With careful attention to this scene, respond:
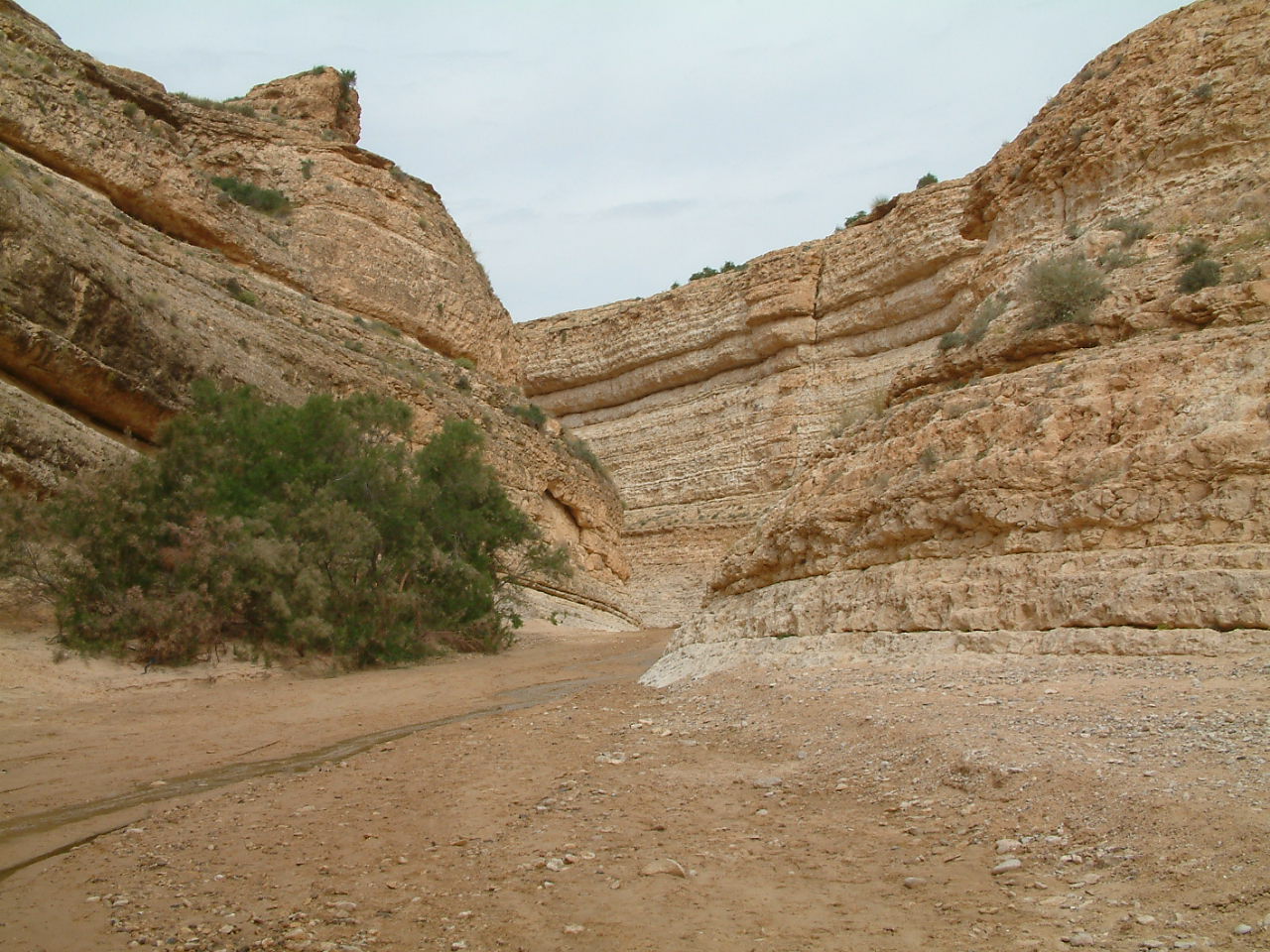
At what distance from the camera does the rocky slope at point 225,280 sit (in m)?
13.5

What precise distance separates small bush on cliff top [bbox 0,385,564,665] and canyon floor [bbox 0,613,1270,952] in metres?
2.80

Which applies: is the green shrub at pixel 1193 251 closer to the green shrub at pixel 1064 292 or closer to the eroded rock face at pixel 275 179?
the green shrub at pixel 1064 292

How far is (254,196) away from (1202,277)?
2743 cm

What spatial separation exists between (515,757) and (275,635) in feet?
22.7

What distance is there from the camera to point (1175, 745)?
479 centimetres

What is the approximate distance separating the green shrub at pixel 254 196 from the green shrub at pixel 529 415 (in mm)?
9236

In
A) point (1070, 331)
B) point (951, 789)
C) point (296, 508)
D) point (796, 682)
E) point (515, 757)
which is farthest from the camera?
→ point (296, 508)

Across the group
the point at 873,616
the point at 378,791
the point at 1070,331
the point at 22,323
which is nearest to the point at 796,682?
the point at 873,616

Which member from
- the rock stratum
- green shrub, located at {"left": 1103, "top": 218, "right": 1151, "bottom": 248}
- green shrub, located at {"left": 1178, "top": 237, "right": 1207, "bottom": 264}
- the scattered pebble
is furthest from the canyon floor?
green shrub, located at {"left": 1103, "top": 218, "right": 1151, "bottom": 248}

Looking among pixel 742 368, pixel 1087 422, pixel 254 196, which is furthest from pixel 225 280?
pixel 742 368

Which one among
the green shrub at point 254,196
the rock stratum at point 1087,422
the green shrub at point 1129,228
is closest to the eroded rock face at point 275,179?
the green shrub at point 254,196

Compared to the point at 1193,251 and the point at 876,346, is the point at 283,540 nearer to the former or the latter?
the point at 1193,251

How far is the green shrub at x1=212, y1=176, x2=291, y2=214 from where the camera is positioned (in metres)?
29.0

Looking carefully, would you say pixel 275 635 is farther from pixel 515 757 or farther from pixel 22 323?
pixel 515 757
